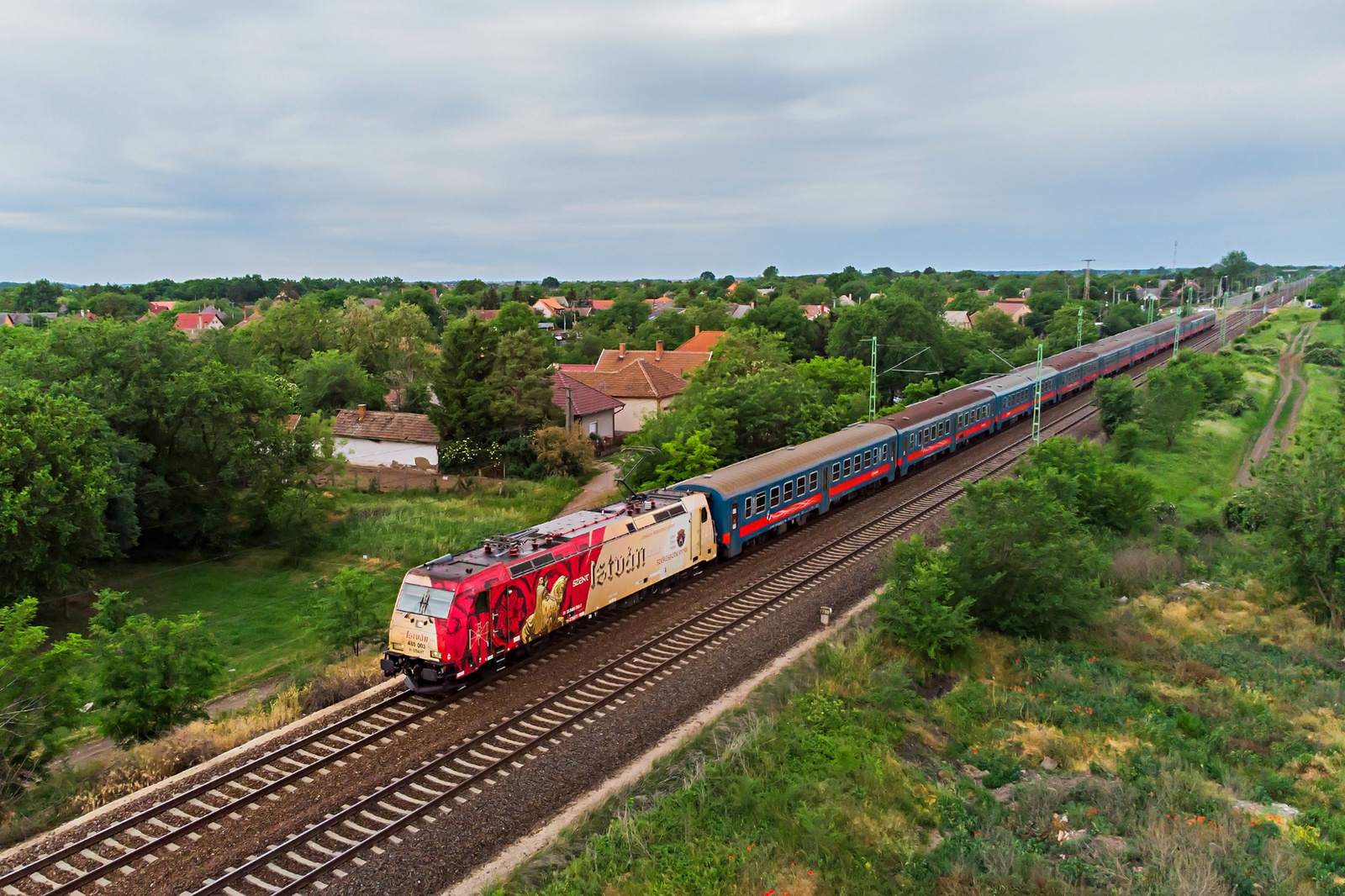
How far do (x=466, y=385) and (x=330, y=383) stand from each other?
17210mm

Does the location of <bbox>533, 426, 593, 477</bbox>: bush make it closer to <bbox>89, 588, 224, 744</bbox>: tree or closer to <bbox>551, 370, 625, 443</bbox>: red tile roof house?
<bbox>551, 370, 625, 443</bbox>: red tile roof house

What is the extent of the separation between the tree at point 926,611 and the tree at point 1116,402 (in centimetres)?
3446

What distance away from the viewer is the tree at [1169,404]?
162 feet

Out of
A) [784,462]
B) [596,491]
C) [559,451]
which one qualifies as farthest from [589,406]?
[784,462]

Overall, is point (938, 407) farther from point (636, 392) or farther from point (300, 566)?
point (300, 566)

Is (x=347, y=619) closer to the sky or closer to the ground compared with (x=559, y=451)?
closer to the sky

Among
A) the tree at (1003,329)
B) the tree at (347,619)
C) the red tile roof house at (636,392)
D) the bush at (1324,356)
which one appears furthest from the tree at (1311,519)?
the bush at (1324,356)

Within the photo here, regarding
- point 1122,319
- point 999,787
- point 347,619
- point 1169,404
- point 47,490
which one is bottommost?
point 999,787

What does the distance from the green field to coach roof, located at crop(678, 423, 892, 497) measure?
10.8 metres

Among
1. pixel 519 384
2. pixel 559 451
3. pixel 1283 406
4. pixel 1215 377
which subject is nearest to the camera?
pixel 559 451

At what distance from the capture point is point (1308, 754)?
54.1 ft

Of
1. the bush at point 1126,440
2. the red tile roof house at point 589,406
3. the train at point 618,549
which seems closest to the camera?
the train at point 618,549

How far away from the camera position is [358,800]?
1385cm

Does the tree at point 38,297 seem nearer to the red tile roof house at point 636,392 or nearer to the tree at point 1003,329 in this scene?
the red tile roof house at point 636,392
